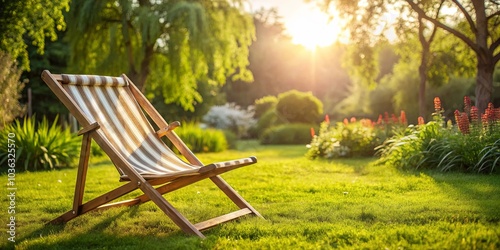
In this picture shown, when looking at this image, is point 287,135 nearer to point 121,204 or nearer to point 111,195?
point 121,204

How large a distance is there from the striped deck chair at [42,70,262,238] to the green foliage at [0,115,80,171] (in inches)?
164

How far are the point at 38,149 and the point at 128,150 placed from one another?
4.89 m

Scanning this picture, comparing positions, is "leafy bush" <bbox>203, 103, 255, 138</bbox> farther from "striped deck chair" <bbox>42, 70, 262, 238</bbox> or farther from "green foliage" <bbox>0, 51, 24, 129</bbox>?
"striped deck chair" <bbox>42, 70, 262, 238</bbox>

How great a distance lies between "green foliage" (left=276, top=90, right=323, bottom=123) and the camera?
20.0m

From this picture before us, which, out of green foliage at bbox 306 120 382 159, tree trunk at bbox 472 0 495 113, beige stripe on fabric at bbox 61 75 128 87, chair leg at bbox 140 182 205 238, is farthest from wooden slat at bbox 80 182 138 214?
tree trunk at bbox 472 0 495 113

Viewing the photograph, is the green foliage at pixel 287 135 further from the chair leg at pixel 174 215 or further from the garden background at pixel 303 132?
the chair leg at pixel 174 215

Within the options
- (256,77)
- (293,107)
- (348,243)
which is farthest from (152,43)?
(256,77)

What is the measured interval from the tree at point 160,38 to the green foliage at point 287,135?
11.4ft

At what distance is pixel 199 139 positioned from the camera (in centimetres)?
1382

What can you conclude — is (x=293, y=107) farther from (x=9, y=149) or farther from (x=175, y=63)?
(x=9, y=149)

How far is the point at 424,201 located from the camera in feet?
17.0

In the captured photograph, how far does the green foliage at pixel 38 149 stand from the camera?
9133mm

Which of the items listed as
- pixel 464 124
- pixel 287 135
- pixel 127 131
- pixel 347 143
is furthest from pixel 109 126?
pixel 287 135

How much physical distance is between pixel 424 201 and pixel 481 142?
242cm
